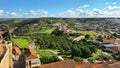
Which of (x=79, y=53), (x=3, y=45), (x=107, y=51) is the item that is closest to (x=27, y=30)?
(x=107, y=51)

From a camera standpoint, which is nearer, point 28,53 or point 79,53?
point 28,53

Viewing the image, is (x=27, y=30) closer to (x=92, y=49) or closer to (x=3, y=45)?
(x=92, y=49)

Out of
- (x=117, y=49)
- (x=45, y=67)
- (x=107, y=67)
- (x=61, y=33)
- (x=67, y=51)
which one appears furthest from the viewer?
(x=61, y=33)

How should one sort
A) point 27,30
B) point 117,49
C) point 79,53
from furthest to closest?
point 27,30, point 117,49, point 79,53

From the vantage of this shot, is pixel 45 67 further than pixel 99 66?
No

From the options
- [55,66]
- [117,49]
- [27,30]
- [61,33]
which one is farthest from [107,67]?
[27,30]

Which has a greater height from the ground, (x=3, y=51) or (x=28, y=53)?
(x=3, y=51)

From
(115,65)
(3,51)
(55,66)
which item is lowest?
(115,65)

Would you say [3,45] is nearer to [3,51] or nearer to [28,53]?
[3,51]

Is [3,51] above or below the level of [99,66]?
above
